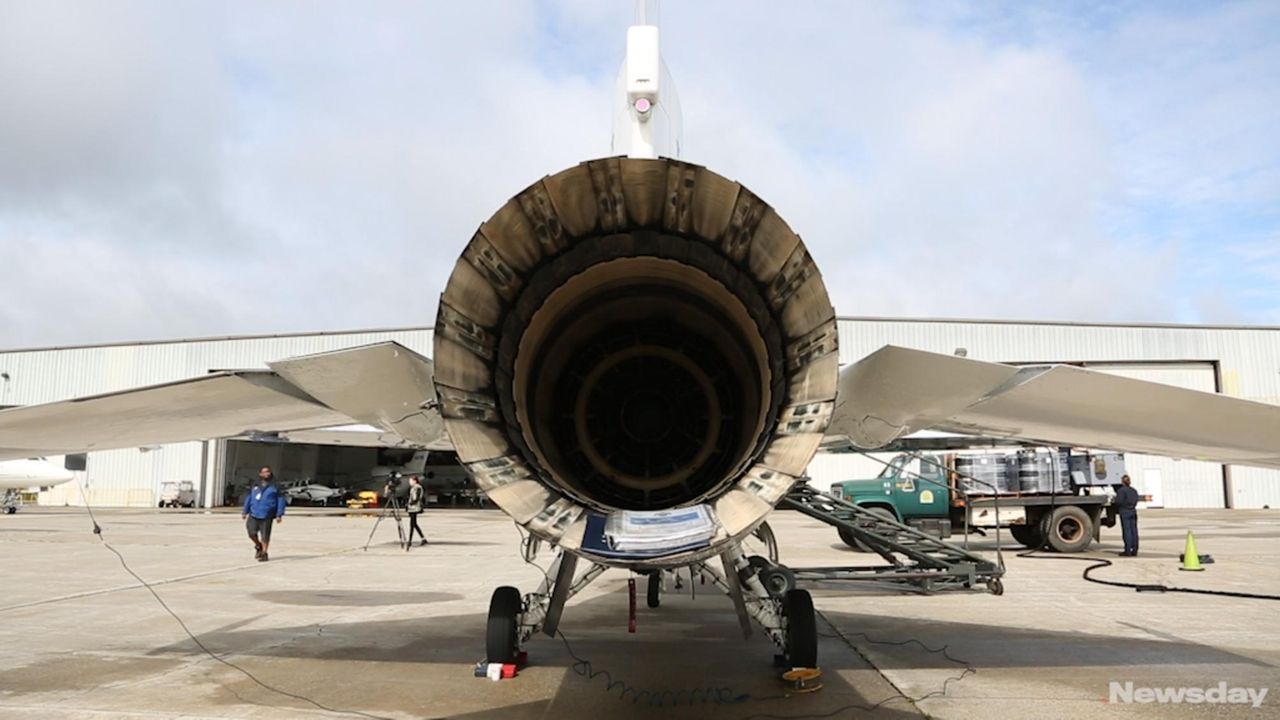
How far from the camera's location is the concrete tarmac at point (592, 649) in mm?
4684

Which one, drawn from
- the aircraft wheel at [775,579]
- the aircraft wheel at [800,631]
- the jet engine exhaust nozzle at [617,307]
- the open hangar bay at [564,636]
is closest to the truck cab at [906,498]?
the open hangar bay at [564,636]

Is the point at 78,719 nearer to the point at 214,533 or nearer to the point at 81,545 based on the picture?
the point at 81,545

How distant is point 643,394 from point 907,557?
6501 millimetres

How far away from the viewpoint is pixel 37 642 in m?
6.53

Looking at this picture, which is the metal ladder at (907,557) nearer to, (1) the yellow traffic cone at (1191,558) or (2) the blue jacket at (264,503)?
(1) the yellow traffic cone at (1191,558)

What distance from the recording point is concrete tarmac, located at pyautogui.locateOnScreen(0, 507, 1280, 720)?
→ 4.68 metres

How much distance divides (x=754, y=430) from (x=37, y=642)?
19.3 ft

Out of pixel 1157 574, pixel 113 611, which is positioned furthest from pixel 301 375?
pixel 1157 574

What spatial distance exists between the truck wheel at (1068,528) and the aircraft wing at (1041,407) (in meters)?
12.3

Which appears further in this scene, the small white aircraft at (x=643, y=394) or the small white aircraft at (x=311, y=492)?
the small white aircraft at (x=311, y=492)

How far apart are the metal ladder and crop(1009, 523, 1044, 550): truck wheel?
6.48 m

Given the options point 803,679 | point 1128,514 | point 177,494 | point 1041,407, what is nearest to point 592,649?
point 803,679

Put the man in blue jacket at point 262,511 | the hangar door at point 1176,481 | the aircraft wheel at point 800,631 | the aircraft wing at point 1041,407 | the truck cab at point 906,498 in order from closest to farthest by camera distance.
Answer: the aircraft wing at point 1041,407, the aircraft wheel at point 800,631, the man in blue jacket at point 262,511, the truck cab at point 906,498, the hangar door at point 1176,481

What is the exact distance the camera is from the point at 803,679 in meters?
4.77
